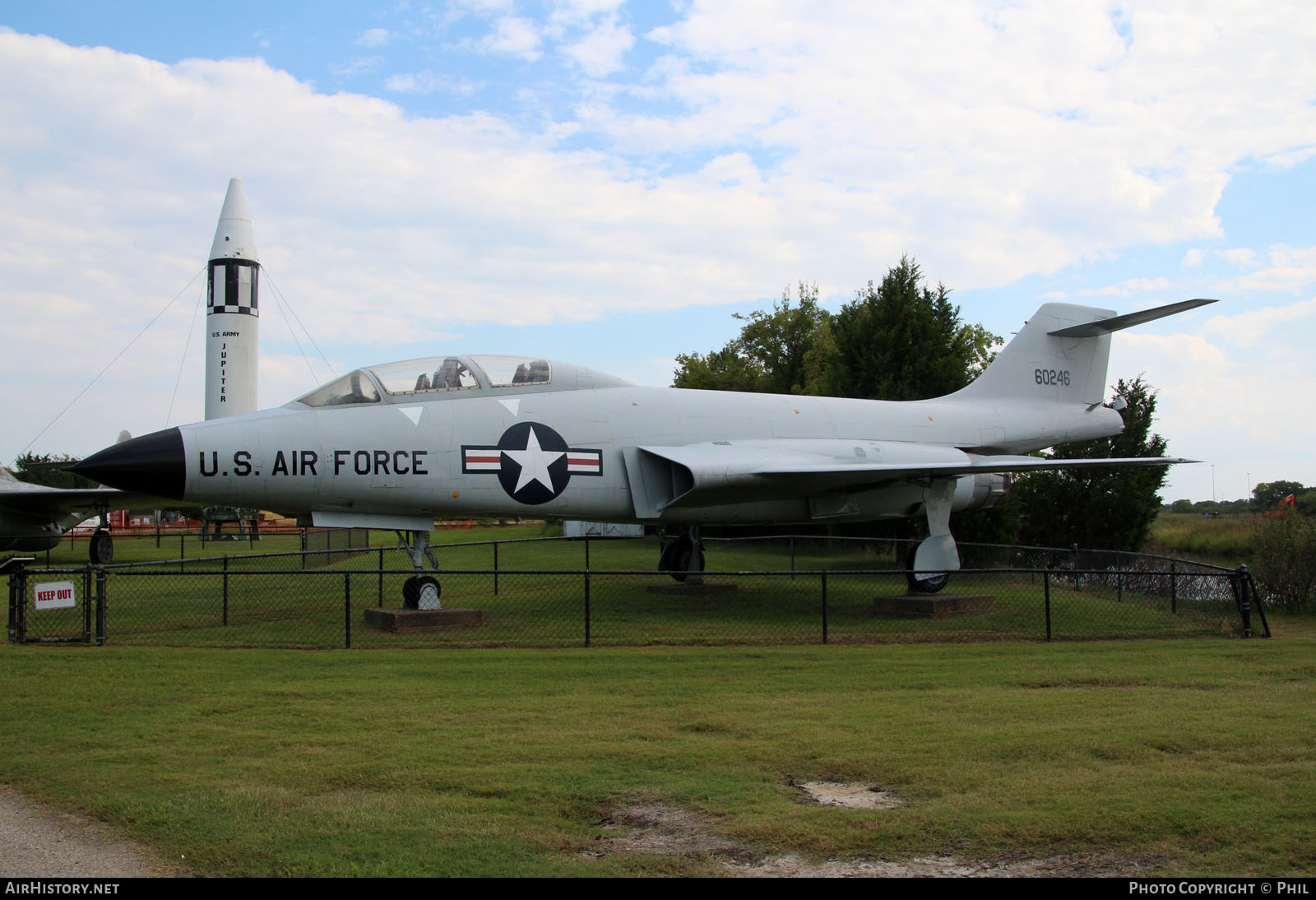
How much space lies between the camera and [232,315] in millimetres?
39219

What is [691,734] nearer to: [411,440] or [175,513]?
[411,440]

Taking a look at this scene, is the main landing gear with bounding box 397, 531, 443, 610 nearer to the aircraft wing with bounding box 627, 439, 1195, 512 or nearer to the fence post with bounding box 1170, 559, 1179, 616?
the aircraft wing with bounding box 627, 439, 1195, 512

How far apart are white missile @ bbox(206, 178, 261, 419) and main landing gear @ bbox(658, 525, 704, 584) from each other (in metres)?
26.4

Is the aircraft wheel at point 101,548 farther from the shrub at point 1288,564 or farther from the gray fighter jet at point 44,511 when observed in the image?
the shrub at point 1288,564

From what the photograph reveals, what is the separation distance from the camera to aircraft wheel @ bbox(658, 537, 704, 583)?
1731 centimetres

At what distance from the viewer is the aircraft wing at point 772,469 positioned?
13.2m

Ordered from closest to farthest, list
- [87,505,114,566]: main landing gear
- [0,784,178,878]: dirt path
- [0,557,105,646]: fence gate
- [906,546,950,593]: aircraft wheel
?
1. [0,784,178,878]: dirt path
2. [0,557,105,646]: fence gate
3. [906,546,950,593]: aircraft wheel
4. [87,505,114,566]: main landing gear

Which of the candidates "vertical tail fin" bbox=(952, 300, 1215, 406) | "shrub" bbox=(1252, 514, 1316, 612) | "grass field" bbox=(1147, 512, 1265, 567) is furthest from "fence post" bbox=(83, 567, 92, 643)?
"grass field" bbox=(1147, 512, 1265, 567)

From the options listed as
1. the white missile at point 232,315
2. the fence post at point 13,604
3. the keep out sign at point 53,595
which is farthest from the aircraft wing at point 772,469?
the white missile at point 232,315

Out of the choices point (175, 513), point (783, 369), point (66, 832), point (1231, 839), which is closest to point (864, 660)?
point (1231, 839)

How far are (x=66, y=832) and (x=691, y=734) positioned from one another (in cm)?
343

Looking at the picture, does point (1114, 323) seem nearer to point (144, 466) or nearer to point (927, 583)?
point (927, 583)

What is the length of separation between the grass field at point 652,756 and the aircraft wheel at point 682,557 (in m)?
7.84

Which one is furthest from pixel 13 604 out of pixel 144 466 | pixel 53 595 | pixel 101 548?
pixel 101 548
